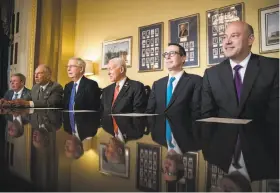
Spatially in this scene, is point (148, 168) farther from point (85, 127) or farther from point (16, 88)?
point (16, 88)

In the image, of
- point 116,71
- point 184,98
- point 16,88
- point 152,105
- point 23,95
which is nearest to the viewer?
point 184,98

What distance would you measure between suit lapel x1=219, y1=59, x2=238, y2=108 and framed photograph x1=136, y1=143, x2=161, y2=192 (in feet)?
3.83

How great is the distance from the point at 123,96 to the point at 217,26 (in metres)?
1.21

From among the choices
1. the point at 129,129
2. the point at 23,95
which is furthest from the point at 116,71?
the point at 129,129

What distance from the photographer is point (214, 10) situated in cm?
238

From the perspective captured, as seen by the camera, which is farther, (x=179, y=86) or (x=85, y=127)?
(x=179, y=86)

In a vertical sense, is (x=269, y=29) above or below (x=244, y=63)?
above

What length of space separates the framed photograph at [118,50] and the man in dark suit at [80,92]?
78 cm

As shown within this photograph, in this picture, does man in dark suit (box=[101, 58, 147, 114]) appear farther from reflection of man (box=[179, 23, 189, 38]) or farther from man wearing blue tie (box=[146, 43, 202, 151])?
reflection of man (box=[179, 23, 189, 38])

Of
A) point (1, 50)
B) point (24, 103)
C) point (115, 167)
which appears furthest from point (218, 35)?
point (1, 50)

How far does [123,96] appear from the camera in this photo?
1.90m

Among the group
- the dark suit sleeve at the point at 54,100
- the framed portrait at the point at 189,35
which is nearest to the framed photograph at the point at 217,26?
the framed portrait at the point at 189,35

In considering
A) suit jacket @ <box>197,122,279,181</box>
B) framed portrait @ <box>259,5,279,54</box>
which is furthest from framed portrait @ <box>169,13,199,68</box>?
suit jacket @ <box>197,122,279,181</box>

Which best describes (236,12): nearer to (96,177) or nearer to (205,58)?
(205,58)
